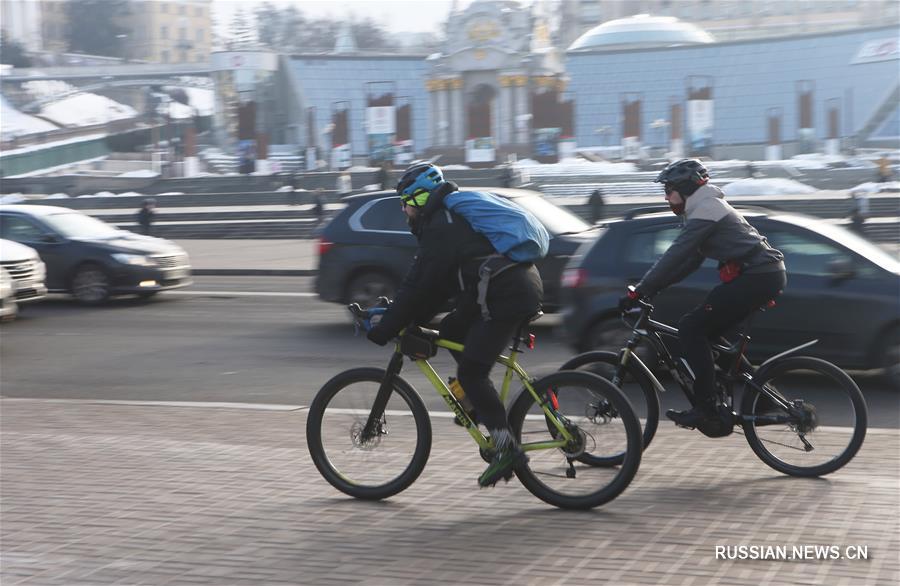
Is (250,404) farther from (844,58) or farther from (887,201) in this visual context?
(844,58)

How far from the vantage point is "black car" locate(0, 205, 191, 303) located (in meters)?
16.5

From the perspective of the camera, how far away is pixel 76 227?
56.4 ft

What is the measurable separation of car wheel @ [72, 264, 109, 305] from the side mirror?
35.5 feet

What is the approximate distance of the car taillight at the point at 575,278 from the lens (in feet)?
32.0

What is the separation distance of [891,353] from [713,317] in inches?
138

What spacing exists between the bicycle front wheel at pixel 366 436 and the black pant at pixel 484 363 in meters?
0.33

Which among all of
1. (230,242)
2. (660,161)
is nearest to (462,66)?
(660,161)

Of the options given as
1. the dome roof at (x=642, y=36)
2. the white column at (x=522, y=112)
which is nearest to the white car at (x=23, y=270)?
the white column at (x=522, y=112)

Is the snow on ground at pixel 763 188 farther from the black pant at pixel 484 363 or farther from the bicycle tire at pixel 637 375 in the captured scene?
the black pant at pixel 484 363

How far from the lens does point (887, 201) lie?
34.5m

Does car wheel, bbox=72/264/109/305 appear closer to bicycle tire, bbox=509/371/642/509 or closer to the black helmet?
the black helmet

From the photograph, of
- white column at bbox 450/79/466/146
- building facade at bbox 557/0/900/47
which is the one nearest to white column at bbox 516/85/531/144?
white column at bbox 450/79/466/146

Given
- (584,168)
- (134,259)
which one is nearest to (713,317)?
(134,259)

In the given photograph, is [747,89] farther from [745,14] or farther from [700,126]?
[745,14]
